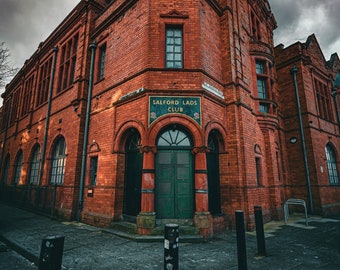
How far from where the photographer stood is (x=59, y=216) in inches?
363

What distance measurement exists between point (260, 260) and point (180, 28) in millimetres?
7682

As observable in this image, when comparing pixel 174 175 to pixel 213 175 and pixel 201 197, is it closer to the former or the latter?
pixel 201 197

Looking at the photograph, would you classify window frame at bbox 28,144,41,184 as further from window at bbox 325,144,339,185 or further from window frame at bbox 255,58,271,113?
window at bbox 325,144,339,185

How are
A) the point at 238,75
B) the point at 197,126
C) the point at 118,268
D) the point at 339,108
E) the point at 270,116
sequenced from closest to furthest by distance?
the point at 118,268
the point at 197,126
the point at 238,75
the point at 270,116
the point at 339,108

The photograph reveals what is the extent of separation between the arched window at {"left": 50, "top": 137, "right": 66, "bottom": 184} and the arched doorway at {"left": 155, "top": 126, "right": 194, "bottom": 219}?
6033mm

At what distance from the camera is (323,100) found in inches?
563

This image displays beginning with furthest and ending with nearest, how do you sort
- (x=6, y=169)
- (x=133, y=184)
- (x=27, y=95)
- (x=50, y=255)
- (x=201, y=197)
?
(x=6, y=169) → (x=27, y=95) → (x=133, y=184) → (x=201, y=197) → (x=50, y=255)

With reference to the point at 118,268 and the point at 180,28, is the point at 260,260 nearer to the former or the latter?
the point at 118,268

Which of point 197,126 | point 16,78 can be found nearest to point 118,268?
point 197,126

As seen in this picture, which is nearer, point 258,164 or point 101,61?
point 258,164

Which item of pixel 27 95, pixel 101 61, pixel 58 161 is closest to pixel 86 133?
pixel 58 161

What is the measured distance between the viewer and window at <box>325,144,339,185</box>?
Result: 12.6 metres

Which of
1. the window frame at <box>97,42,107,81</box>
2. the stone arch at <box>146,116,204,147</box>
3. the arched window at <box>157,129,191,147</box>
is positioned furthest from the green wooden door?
the window frame at <box>97,42,107,81</box>

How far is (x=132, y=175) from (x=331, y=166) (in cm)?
1277
